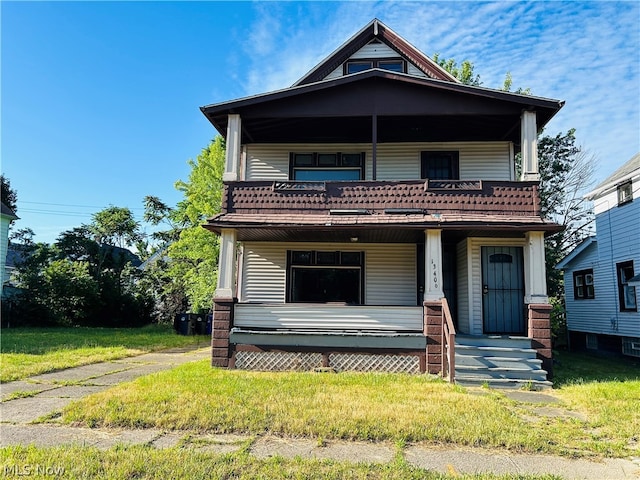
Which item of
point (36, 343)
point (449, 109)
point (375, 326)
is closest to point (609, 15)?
point (449, 109)

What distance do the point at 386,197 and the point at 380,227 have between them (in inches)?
31.9

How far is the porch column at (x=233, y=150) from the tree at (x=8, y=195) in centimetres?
2989

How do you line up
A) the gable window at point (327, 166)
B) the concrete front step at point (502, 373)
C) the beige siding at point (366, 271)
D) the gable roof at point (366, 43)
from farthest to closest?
the gable roof at point (366, 43) → the gable window at point (327, 166) → the beige siding at point (366, 271) → the concrete front step at point (502, 373)

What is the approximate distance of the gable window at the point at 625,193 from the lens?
13452mm

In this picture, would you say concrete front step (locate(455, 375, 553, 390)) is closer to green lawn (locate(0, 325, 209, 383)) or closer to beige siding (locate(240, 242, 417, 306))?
beige siding (locate(240, 242, 417, 306))

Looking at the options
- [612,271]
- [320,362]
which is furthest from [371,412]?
[612,271]

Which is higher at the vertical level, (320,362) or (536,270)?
(536,270)

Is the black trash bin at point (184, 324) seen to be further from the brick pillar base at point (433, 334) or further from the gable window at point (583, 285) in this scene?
the gable window at point (583, 285)

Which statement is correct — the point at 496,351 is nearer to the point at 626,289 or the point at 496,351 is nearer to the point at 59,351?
the point at 626,289

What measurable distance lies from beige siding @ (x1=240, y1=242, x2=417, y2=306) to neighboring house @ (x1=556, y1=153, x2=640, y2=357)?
6.44 meters

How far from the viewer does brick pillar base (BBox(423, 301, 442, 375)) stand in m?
9.02

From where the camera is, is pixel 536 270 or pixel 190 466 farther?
pixel 536 270

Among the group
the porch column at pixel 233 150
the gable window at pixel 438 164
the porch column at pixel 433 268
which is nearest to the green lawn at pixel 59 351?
the porch column at pixel 233 150

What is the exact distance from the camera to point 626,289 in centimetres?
1369
